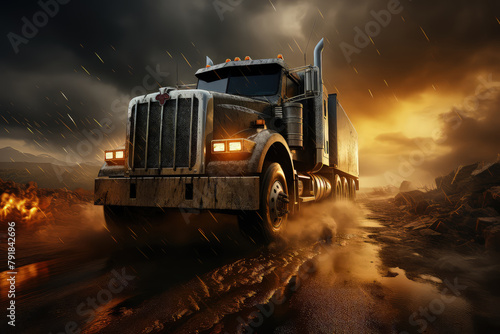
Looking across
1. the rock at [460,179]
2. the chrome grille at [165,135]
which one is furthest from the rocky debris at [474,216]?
the chrome grille at [165,135]

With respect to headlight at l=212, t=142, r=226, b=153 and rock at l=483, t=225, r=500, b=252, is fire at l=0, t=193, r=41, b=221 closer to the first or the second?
headlight at l=212, t=142, r=226, b=153

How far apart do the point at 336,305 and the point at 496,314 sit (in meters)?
1.11

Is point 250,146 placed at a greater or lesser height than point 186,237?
greater

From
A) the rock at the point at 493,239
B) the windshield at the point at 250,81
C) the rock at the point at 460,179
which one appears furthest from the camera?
the rock at the point at 460,179

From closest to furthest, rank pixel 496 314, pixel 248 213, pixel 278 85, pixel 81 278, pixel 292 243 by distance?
pixel 496 314 → pixel 81 278 → pixel 248 213 → pixel 292 243 → pixel 278 85

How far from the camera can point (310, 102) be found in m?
6.11

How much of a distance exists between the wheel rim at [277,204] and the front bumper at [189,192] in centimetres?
65

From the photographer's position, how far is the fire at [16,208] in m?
5.40

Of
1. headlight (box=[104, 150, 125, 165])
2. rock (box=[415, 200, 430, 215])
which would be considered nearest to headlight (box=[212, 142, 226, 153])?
headlight (box=[104, 150, 125, 165])

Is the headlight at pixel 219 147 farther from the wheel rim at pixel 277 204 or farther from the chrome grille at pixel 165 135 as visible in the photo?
the wheel rim at pixel 277 204

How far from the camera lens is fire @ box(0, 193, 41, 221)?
5398mm

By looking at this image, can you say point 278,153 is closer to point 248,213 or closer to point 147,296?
point 248,213

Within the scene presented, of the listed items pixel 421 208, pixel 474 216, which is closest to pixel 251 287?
pixel 474 216

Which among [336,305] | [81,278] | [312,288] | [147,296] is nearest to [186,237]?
[81,278]
